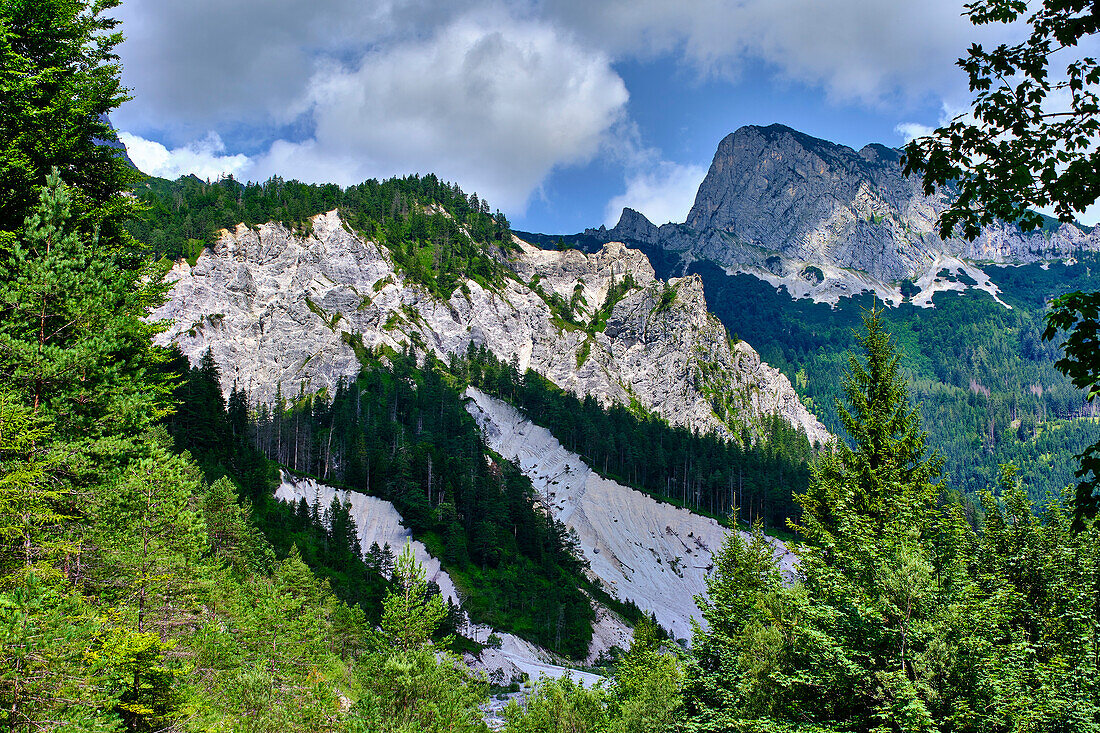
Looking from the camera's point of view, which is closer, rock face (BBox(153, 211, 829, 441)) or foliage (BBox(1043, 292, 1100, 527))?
foliage (BBox(1043, 292, 1100, 527))

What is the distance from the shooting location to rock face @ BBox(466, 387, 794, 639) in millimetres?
104312

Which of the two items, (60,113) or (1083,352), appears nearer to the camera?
(1083,352)

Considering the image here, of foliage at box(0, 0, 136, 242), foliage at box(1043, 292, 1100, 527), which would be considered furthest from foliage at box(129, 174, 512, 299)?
foliage at box(1043, 292, 1100, 527)

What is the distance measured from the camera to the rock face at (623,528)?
104 metres

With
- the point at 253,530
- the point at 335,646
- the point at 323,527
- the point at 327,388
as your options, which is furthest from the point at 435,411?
the point at 335,646

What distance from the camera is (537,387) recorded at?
15712cm

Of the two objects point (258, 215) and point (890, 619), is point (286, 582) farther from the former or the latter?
point (258, 215)

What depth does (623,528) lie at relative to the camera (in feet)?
384

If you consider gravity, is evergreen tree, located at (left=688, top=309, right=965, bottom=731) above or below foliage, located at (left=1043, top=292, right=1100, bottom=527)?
below

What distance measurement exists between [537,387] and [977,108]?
490 ft

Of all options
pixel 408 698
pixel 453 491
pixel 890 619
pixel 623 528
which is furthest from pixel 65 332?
pixel 623 528

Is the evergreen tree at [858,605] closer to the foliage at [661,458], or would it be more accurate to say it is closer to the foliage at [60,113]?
the foliage at [60,113]

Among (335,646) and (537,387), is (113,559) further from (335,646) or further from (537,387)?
(537,387)

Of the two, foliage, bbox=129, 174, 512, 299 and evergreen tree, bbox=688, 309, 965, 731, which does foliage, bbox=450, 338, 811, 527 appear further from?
evergreen tree, bbox=688, 309, 965, 731
